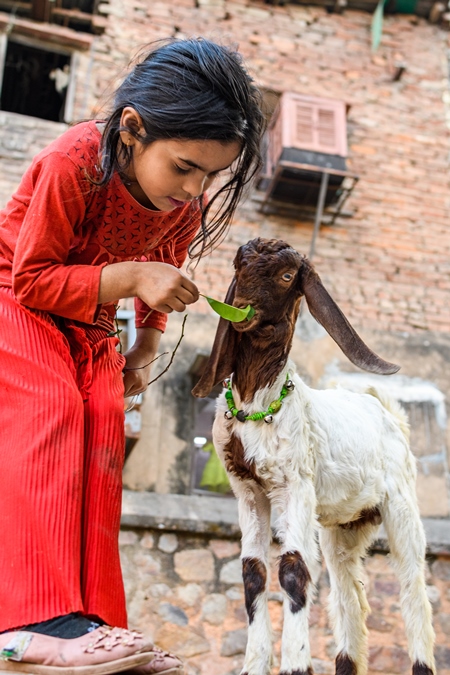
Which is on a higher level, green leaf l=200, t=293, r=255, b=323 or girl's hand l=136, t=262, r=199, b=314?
girl's hand l=136, t=262, r=199, b=314

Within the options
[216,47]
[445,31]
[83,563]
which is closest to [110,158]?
[216,47]

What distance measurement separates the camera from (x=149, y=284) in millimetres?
2098

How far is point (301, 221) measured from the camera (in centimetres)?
904

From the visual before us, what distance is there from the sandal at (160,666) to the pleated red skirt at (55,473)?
0.15 m

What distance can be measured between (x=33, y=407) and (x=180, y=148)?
0.83 metres

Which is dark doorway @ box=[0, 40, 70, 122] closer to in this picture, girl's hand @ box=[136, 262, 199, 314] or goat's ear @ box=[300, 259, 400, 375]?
goat's ear @ box=[300, 259, 400, 375]

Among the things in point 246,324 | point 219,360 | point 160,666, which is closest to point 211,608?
point 219,360

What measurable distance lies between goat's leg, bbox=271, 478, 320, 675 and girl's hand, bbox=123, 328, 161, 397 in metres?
0.61

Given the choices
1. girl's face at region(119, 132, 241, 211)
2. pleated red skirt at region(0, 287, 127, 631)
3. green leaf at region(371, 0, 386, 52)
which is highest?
green leaf at region(371, 0, 386, 52)

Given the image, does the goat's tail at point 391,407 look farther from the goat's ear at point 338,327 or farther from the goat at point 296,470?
the goat's ear at point 338,327

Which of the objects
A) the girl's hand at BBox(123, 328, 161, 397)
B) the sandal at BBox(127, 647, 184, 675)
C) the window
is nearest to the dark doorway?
the window

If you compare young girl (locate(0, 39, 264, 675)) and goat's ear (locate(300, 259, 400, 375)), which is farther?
goat's ear (locate(300, 259, 400, 375))

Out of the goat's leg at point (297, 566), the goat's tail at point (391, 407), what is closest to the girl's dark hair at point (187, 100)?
the goat's leg at point (297, 566)

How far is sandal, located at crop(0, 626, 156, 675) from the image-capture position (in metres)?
1.63
